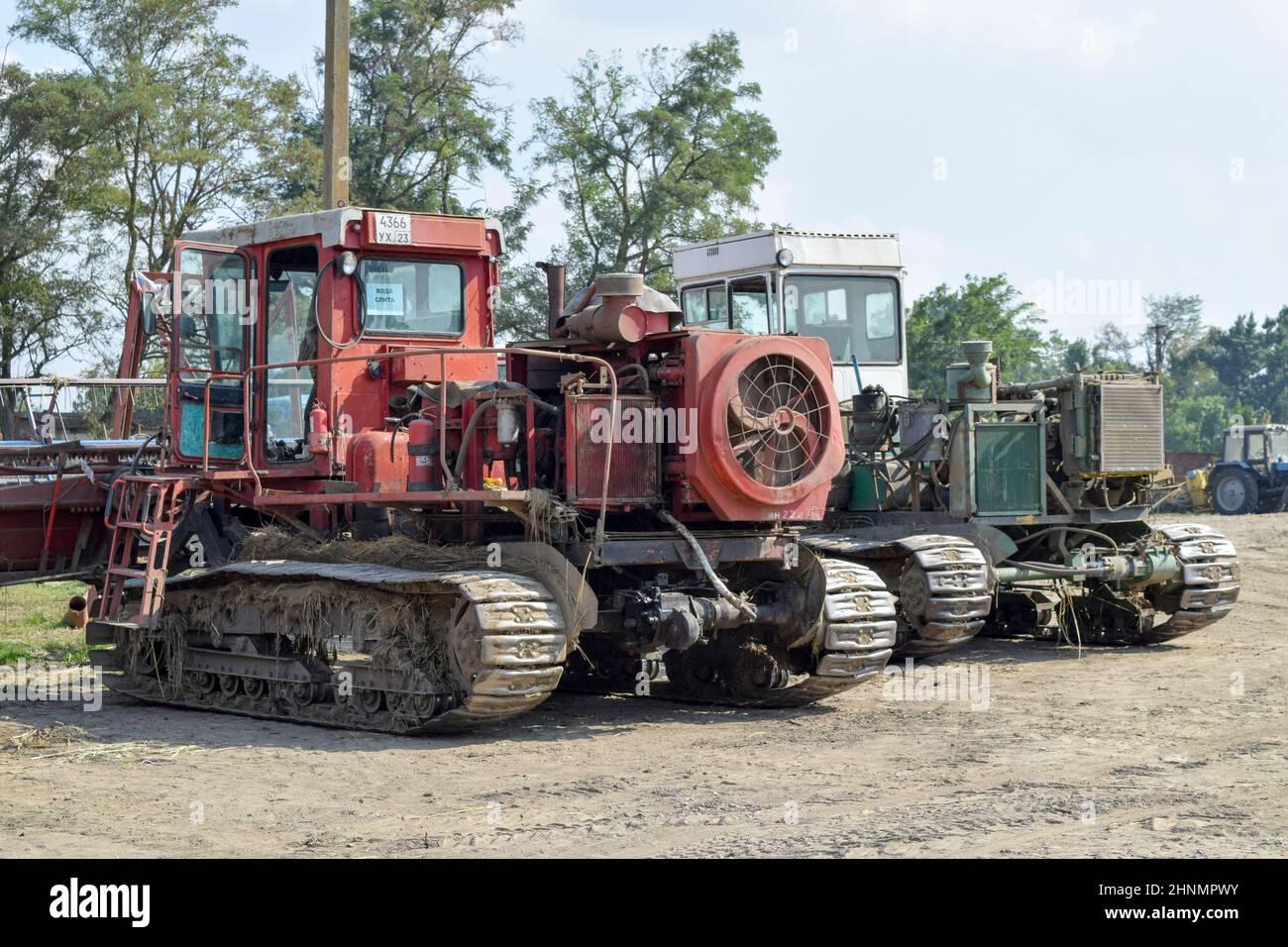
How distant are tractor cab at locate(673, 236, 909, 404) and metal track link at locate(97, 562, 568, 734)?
6.84 m

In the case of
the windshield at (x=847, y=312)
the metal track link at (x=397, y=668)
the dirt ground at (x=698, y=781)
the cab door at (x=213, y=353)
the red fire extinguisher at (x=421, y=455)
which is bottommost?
the dirt ground at (x=698, y=781)

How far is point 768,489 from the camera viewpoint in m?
10.1

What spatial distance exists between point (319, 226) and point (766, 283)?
20.0 ft

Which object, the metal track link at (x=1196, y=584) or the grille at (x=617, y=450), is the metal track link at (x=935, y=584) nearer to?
the grille at (x=617, y=450)

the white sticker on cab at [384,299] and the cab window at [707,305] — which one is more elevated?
the cab window at [707,305]

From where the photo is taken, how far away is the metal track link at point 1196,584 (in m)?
14.3

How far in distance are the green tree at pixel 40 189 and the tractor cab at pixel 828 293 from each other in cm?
1505

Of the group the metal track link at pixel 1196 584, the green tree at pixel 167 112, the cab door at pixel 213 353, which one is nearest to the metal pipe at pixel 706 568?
the cab door at pixel 213 353

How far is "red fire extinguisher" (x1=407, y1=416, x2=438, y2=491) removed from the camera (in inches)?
392

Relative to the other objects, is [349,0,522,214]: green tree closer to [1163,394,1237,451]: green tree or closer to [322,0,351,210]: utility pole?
[322,0,351,210]: utility pole

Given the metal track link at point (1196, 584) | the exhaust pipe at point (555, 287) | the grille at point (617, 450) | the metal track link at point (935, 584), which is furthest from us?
the metal track link at point (1196, 584)

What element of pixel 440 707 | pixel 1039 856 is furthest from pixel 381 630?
pixel 1039 856

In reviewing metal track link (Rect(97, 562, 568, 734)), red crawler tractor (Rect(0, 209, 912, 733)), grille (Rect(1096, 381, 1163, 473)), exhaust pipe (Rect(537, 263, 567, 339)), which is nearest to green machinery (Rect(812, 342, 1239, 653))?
grille (Rect(1096, 381, 1163, 473))

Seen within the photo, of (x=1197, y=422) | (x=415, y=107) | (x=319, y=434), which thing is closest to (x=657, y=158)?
(x=415, y=107)
